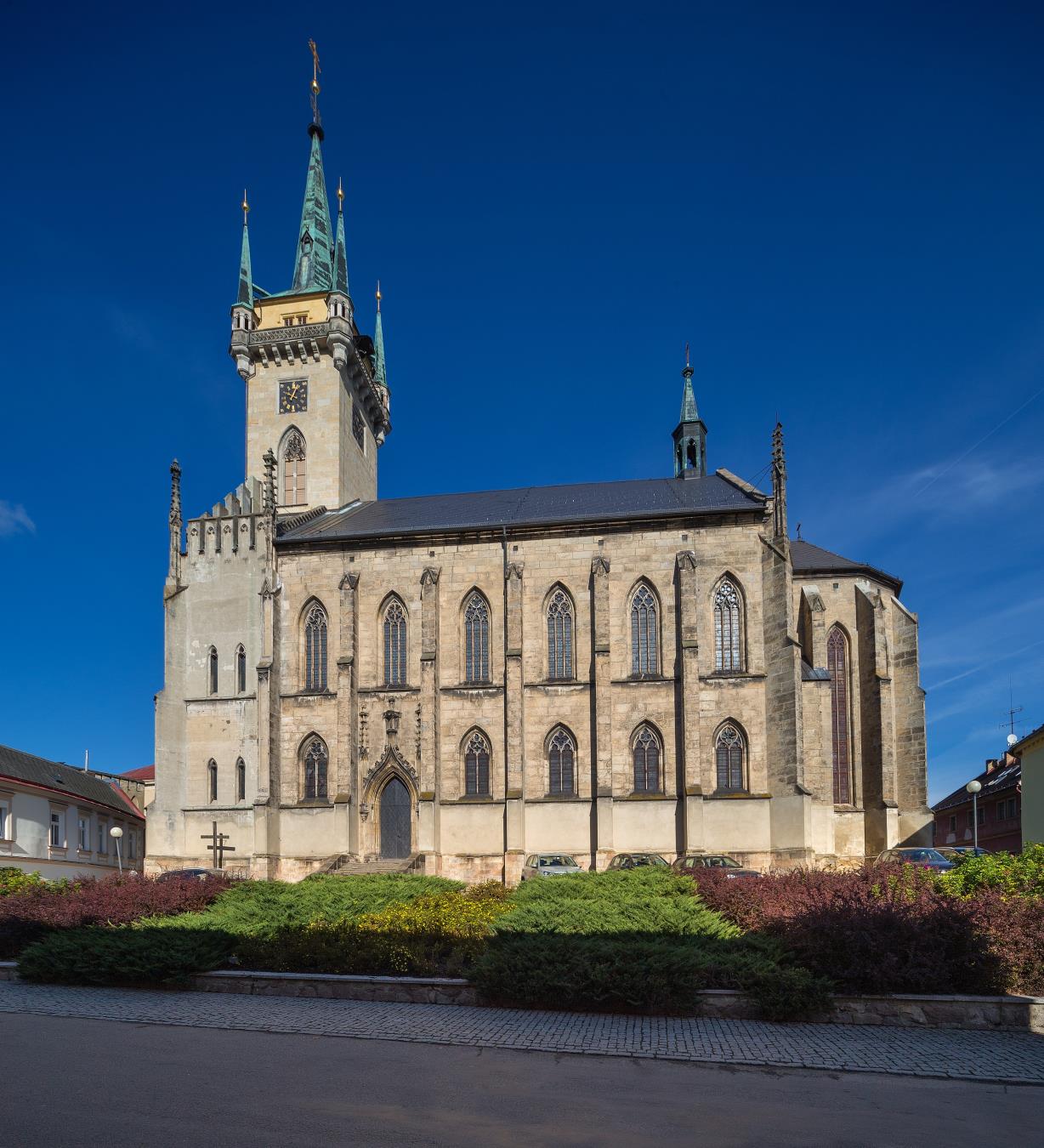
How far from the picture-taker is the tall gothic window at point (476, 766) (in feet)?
124

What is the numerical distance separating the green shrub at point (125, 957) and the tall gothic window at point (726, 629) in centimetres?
2513

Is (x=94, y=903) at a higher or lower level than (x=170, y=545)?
lower

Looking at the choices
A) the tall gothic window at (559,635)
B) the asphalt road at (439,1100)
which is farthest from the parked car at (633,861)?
the asphalt road at (439,1100)

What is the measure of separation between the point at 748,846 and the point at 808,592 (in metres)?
11.7

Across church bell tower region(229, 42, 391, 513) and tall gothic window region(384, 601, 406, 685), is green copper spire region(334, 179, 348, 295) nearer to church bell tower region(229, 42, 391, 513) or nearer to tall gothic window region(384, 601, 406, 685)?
church bell tower region(229, 42, 391, 513)

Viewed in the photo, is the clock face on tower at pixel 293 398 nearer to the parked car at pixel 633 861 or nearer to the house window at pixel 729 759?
the house window at pixel 729 759

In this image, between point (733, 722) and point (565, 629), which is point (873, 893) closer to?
point (733, 722)

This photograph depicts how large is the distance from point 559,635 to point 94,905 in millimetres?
22066

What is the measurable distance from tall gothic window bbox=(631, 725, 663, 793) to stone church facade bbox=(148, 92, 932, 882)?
0.10 m

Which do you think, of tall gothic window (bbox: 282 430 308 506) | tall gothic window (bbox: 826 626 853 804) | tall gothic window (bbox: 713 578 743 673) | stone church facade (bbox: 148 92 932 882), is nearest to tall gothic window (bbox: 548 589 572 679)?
stone church facade (bbox: 148 92 932 882)

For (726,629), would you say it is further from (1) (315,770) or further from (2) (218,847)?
(2) (218,847)

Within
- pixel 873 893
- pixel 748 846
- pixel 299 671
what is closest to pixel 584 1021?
pixel 873 893

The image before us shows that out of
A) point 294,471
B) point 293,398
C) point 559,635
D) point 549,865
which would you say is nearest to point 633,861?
point 549,865

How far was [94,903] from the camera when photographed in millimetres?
19438
